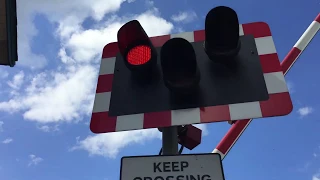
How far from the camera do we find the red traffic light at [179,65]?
191cm

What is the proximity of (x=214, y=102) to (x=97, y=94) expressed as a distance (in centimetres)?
80

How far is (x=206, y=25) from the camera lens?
1961 mm

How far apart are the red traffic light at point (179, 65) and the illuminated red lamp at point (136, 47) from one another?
19 centimetres

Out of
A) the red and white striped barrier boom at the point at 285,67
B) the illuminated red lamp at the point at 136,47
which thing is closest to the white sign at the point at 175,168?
Result: the illuminated red lamp at the point at 136,47

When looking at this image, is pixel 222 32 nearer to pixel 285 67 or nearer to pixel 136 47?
pixel 136 47

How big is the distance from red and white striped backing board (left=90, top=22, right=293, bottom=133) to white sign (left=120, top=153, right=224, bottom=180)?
0.20m

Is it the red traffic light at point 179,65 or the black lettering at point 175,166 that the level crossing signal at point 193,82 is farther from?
the black lettering at point 175,166

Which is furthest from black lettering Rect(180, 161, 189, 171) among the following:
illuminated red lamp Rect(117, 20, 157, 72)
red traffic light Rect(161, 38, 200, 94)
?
illuminated red lamp Rect(117, 20, 157, 72)

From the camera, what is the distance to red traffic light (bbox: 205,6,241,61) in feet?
6.36

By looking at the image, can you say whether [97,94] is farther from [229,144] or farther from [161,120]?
[229,144]

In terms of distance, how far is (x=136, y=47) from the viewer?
2.09 m

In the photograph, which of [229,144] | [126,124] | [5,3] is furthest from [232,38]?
[5,3]

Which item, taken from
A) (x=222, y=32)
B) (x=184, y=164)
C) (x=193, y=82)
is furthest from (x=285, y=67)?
(x=184, y=164)

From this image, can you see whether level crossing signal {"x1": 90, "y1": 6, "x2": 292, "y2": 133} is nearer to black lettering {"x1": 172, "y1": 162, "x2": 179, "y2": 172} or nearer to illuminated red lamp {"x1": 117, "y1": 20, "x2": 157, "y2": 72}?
illuminated red lamp {"x1": 117, "y1": 20, "x2": 157, "y2": 72}
